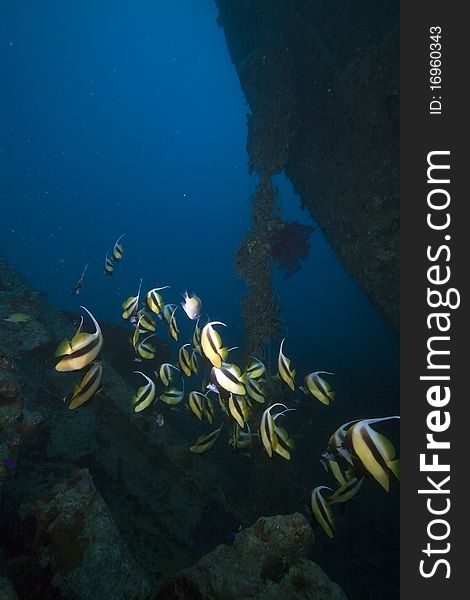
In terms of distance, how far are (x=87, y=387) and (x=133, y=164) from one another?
160 meters

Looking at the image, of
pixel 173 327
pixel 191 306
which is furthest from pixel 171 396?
pixel 191 306

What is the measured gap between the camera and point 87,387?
293 cm

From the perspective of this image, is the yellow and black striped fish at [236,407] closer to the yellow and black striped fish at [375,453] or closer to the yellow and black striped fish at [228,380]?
the yellow and black striped fish at [228,380]

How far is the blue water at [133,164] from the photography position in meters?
69.4

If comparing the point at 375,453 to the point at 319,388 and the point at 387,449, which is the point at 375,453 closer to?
the point at 387,449

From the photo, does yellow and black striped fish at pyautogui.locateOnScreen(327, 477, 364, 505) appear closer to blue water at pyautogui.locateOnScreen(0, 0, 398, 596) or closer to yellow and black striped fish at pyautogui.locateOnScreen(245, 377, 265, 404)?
yellow and black striped fish at pyautogui.locateOnScreen(245, 377, 265, 404)

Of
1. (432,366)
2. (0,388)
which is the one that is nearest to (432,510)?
(432,366)

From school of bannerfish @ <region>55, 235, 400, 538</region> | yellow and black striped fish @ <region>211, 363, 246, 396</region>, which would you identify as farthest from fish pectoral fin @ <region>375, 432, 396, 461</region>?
yellow and black striped fish @ <region>211, 363, 246, 396</region>

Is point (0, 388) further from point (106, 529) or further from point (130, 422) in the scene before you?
point (130, 422)

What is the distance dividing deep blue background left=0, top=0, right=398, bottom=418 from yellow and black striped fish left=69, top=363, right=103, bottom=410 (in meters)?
29.6

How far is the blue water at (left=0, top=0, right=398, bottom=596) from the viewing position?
2731 inches

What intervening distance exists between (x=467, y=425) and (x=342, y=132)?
6.45 meters

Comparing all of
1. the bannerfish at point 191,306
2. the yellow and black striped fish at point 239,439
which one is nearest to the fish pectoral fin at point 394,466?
the bannerfish at point 191,306

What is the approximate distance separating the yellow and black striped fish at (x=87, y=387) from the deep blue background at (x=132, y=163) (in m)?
29.6
